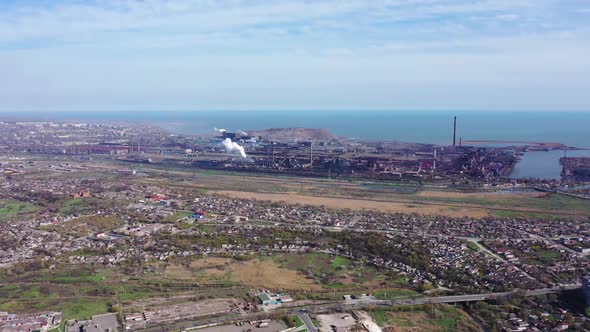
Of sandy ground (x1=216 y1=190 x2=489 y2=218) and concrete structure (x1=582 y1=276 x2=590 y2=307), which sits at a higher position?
sandy ground (x1=216 y1=190 x2=489 y2=218)

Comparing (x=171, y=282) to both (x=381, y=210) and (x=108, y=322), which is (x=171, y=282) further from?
(x=381, y=210)

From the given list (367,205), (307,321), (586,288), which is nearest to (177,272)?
(307,321)

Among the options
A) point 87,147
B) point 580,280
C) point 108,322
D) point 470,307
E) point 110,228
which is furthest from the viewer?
point 87,147

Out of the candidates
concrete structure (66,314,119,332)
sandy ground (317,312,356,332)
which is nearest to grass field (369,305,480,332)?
sandy ground (317,312,356,332)

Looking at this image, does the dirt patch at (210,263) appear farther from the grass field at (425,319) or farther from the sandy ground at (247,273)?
the grass field at (425,319)

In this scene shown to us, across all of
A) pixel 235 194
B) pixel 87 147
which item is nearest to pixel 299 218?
pixel 235 194

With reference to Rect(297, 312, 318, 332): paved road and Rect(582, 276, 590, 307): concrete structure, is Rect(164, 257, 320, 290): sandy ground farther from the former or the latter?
Rect(582, 276, 590, 307): concrete structure

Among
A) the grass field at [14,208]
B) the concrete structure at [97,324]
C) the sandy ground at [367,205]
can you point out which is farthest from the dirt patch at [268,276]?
the grass field at [14,208]
